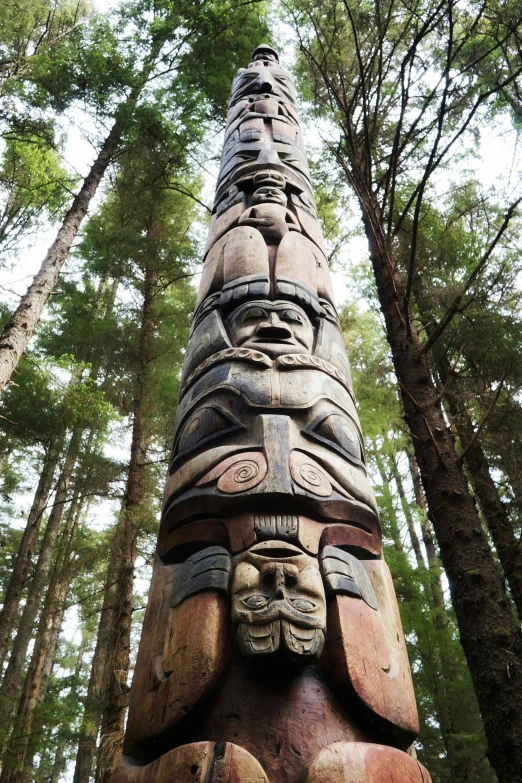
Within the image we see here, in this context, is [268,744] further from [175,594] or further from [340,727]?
[175,594]

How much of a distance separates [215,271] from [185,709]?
3.51m

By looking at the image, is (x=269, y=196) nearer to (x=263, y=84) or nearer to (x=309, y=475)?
(x=309, y=475)

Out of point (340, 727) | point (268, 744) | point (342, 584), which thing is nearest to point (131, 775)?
point (268, 744)

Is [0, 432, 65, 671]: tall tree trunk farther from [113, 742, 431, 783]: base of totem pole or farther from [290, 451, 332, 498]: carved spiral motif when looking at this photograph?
[113, 742, 431, 783]: base of totem pole

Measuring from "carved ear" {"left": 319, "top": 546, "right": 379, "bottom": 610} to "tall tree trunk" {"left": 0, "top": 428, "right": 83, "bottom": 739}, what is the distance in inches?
261

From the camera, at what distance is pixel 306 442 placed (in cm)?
311

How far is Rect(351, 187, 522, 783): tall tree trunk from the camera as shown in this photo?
10.3ft

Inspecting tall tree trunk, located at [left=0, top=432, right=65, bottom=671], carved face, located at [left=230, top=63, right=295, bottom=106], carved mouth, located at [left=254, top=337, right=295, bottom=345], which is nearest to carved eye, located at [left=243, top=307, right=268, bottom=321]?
carved mouth, located at [left=254, top=337, right=295, bottom=345]

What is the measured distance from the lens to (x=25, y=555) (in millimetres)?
9977

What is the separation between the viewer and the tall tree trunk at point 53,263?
6934mm

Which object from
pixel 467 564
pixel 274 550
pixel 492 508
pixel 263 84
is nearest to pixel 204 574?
pixel 274 550

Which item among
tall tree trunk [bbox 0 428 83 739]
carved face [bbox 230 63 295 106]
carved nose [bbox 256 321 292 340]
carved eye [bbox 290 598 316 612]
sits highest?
carved face [bbox 230 63 295 106]

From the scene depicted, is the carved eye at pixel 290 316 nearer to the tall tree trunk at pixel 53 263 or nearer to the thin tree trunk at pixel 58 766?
the tall tree trunk at pixel 53 263

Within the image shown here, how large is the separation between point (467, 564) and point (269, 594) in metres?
1.90
